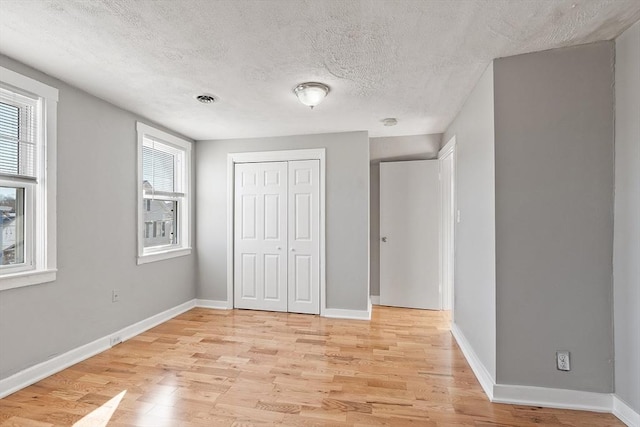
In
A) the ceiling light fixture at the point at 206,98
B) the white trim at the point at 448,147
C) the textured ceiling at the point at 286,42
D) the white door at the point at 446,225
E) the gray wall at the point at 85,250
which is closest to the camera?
the textured ceiling at the point at 286,42

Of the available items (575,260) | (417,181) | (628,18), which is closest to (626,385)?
(575,260)

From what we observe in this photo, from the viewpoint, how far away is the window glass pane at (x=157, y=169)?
3590 millimetres

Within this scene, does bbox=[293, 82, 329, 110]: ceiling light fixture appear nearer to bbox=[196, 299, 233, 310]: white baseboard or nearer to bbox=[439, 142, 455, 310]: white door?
bbox=[439, 142, 455, 310]: white door

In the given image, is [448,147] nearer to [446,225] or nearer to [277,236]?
[446,225]

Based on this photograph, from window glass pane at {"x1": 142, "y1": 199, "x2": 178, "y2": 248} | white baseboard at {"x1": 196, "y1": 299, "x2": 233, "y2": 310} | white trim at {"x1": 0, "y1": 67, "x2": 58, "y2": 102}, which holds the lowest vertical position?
white baseboard at {"x1": 196, "y1": 299, "x2": 233, "y2": 310}

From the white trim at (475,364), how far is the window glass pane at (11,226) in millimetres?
3612

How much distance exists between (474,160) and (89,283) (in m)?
3.62

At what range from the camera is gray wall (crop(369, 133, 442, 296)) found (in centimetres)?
422

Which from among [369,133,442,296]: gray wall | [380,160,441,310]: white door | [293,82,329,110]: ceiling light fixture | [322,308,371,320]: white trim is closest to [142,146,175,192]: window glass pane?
[293,82,329,110]: ceiling light fixture

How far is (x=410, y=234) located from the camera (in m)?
4.25

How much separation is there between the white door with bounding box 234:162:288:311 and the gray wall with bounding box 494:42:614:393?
268 centimetres

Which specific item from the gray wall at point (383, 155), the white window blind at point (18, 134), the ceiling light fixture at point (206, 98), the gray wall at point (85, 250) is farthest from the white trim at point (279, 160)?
the white window blind at point (18, 134)

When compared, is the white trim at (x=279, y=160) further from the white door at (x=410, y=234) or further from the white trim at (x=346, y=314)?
the white door at (x=410, y=234)

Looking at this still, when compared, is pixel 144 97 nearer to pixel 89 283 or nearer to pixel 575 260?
pixel 89 283
